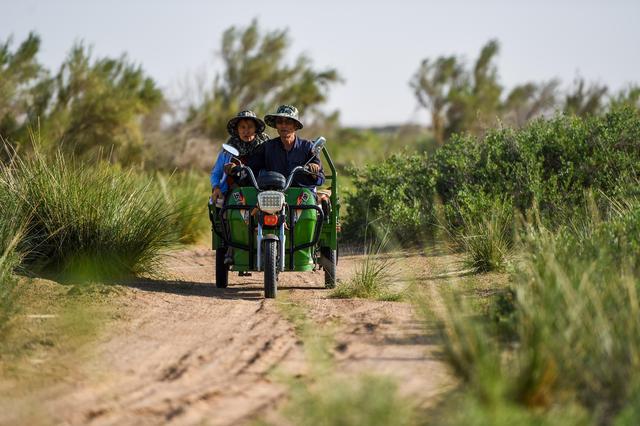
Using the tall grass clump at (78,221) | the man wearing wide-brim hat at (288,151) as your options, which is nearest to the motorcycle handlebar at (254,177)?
the man wearing wide-brim hat at (288,151)

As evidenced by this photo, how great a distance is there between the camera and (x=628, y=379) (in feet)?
14.9

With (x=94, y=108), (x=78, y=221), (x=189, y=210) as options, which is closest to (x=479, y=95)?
(x=94, y=108)

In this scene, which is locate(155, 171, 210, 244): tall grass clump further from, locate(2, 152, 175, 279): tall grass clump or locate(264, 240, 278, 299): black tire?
locate(264, 240, 278, 299): black tire

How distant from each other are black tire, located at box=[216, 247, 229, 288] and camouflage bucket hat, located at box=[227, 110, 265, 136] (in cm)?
140

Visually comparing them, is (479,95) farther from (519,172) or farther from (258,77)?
(519,172)

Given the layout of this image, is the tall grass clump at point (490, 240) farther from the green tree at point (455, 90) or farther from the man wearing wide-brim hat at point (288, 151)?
the green tree at point (455, 90)

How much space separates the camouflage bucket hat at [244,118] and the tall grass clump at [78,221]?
1422mm

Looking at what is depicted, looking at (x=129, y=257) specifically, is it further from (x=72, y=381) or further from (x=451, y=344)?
(x=451, y=344)

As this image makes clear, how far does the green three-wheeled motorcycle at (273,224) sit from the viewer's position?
29.3 feet

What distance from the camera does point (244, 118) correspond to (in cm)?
1039

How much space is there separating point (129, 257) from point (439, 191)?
19.7ft

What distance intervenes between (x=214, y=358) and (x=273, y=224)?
3078 mm

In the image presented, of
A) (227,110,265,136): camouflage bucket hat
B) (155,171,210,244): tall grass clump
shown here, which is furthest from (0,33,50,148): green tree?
(227,110,265,136): camouflage bucket hat

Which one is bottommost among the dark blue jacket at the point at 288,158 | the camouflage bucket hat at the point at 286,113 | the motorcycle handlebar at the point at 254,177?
the motorcycle handlebar at the point at 254,177
